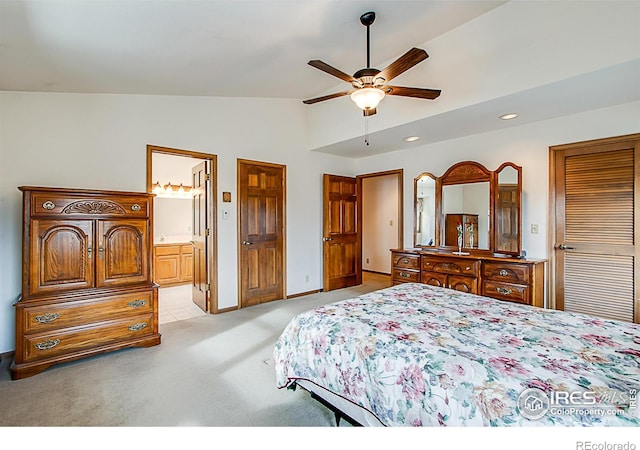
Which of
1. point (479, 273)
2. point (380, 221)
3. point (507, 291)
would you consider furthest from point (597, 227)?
point (380, 221)

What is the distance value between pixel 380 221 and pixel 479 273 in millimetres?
3408

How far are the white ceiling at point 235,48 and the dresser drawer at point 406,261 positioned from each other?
1644 millimetres

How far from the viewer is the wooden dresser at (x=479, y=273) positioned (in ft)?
10.3

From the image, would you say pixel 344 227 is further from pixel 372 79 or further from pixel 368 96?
pixel 372 79

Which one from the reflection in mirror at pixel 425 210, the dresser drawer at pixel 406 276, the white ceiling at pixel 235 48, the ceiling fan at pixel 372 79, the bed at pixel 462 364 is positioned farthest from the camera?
the reflection in mirror at pixel 425 210

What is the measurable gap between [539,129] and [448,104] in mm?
1250

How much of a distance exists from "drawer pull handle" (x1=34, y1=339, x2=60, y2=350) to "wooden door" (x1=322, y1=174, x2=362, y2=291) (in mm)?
3484

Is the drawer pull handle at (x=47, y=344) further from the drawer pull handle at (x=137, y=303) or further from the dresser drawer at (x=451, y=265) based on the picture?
the dresser drawer at (x=451, y=265)

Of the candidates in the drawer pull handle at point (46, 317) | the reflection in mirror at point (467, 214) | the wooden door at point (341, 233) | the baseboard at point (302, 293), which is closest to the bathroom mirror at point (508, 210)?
the reflection in mirror at point (467, 214)

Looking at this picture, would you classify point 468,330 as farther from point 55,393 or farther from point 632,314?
point 55,393

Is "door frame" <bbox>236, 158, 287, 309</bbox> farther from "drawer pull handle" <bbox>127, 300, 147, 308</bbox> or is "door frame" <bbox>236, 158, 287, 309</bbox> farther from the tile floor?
"drawer pull handle" <bbox>127, 300, 147, 308</bbox>

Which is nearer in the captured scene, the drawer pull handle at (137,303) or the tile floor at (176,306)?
the drawer pull handle at (137,303)

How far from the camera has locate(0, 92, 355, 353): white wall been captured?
2.74 metres
